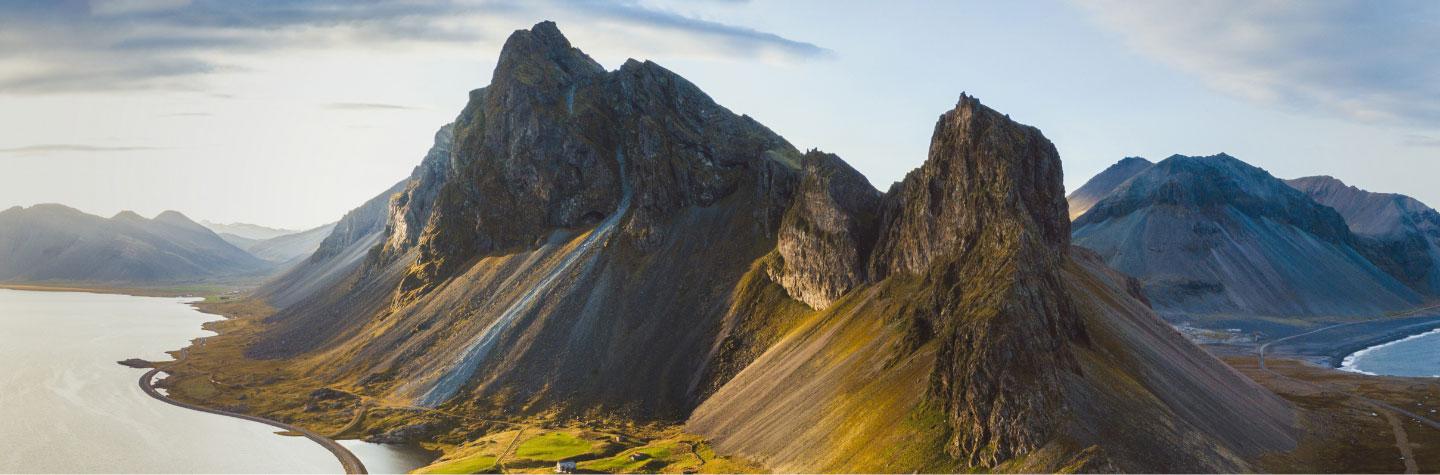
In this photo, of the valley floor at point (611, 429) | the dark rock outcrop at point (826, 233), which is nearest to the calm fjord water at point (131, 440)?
the valley floor at point (611, 429)

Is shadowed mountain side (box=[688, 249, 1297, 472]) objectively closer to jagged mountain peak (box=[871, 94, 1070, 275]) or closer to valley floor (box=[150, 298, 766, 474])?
jagged mountain peak (box=[871, 94, 1070, 275])

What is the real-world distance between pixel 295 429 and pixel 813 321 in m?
80.6

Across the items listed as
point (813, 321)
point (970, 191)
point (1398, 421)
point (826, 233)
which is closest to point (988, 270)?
point (970, 191)

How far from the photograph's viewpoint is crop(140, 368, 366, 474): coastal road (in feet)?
405

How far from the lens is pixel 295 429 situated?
479 ft

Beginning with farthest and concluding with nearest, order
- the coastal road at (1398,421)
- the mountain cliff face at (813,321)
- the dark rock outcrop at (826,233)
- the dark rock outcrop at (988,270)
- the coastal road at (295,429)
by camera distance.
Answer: the dark rock outcrop at (826,233) < the coastal road at (295,429) < the coastal road at (1398,421) < the mountain cliff face at (813,321) < the dark rock outcrop at (988,270)

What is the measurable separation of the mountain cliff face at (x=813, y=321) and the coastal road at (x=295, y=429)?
1668cm

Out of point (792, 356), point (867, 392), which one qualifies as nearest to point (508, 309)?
point (792, 356)

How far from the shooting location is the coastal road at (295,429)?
12350 cm

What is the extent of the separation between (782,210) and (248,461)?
86.0 metres

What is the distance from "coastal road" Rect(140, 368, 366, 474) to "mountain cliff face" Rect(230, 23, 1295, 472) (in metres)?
16.7

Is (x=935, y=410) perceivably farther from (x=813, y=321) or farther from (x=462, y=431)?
(x=462, y=431)

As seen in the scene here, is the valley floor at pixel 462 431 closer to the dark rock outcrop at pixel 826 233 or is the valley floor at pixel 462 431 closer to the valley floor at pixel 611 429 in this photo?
the valley floor at pixel 611 429

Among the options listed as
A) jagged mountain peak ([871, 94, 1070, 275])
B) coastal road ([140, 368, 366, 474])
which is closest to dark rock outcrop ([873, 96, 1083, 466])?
jagged mountain peak ([871, 94, 1070, 275])
